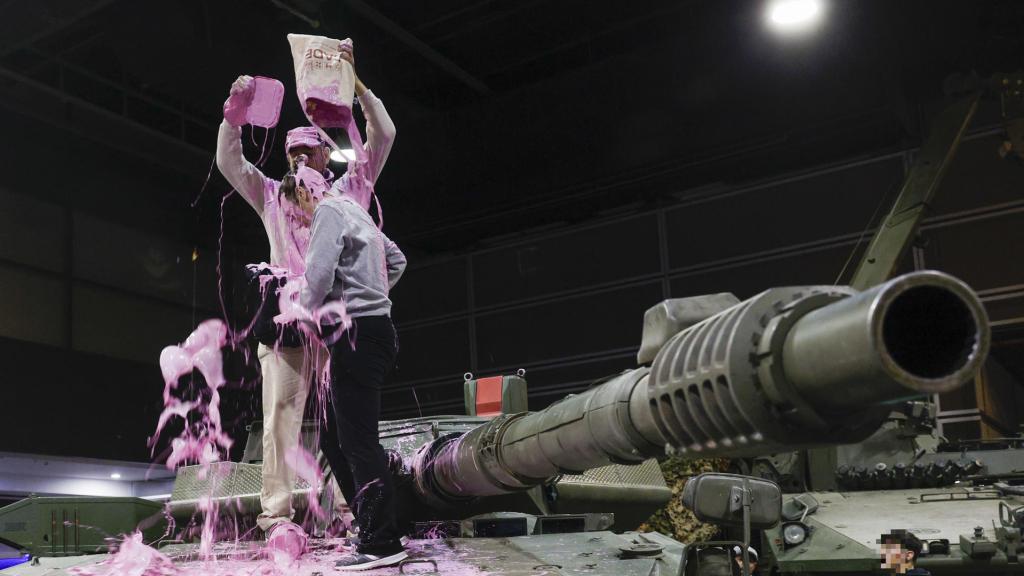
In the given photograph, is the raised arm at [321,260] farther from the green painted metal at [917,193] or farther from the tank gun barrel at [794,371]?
the green painted metal at [917,193]

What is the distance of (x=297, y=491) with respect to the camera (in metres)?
5.71

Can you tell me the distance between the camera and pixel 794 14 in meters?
12.2

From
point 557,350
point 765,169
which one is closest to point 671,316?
point 765,169

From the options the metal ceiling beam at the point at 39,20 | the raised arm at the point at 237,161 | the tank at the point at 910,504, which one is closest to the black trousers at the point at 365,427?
the raised arm at the point at 237,161

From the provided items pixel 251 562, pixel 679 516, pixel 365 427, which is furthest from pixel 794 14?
pixel 251 562

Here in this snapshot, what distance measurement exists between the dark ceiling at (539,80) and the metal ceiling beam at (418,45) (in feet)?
0.07

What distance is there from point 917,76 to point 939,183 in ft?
5.17

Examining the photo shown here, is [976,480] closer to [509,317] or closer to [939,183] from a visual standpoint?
[939,183]

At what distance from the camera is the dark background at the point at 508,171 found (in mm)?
12734

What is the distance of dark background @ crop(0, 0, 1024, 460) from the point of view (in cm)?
1273

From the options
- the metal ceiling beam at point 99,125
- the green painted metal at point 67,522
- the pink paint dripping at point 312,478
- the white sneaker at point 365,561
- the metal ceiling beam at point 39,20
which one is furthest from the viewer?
the metal ceiling beam at point 99,125

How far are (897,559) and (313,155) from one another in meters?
5.73

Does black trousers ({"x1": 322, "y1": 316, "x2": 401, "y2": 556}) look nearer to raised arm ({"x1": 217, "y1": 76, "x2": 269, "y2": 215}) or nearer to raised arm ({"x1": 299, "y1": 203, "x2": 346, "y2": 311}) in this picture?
raised arm ({"x1": 299, "y1": 203, "x2": 346, "y2": 311})

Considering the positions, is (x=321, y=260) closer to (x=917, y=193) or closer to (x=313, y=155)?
(x=313, y=155)
